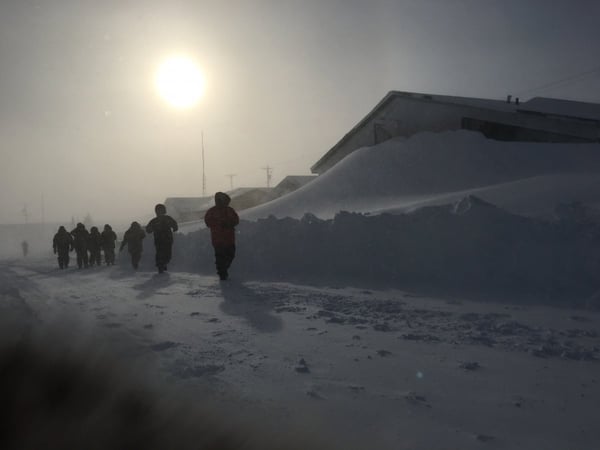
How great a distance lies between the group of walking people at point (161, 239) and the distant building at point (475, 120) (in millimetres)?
13447

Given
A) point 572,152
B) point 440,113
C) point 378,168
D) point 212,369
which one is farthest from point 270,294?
point 440,113

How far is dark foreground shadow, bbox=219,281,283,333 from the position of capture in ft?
14.7

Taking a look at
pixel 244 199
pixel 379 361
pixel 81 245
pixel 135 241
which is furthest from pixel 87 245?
pixel 244 199

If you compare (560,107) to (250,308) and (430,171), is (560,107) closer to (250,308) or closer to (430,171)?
(430,171)

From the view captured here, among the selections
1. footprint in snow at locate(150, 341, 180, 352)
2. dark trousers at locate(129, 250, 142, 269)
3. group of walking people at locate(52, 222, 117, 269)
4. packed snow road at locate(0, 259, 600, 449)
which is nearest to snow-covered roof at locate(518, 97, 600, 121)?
dark trousers at locate(129, 250, 142, 269)

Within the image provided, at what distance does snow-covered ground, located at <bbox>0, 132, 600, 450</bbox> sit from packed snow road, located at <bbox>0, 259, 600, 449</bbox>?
16 mm

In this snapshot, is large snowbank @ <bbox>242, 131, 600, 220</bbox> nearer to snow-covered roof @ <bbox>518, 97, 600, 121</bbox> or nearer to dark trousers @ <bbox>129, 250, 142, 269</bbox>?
dark trousers @ <bbox>129, 250, 142, 269</bbox>

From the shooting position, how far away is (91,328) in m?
4.38

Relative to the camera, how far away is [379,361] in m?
3.27

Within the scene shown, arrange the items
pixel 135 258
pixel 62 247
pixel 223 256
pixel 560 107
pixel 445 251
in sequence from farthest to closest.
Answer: pixel 560 107 < pixel 62 247 < pixel 135 258 < pixel 223 256 < pixel 445 251

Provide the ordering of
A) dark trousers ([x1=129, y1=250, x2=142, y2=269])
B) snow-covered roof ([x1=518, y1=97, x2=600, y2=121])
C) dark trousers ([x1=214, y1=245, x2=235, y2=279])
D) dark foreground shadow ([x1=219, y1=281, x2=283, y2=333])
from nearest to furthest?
1. dark foreground shadow ([x1=219, y1=281, x2=283, y2=333])
2. dark trousers ([x1=214, y1=245, x2=235, y2=279])
3. dark trousers ([x1=129, y1=250, x2=142, y2=269])
4. snow-covered roof ([x1=518, y1=97, x2=600, y2=121])

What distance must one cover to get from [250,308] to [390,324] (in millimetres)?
1836

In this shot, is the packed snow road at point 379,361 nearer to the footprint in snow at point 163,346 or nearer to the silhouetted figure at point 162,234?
the footprint in snow at point 163,346

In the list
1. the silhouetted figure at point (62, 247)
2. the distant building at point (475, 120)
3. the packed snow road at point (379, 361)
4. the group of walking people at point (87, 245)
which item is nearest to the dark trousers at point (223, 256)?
the packed snow road at point (379, 361)
